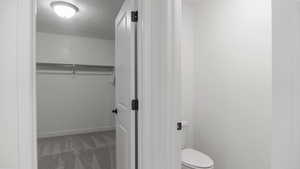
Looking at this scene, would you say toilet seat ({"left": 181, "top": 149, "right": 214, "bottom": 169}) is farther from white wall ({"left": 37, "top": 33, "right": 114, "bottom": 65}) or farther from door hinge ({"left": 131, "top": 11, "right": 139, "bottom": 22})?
white wall ({"left": 37, "top": 33, "right": 114, "bottom": 65})

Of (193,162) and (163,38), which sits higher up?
(163,38)

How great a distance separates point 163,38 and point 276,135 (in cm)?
92

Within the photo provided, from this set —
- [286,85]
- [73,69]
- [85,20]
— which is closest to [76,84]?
[73,69]

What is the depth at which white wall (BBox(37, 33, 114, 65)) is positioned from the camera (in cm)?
344

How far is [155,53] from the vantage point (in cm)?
120

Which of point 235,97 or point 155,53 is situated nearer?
point 155,53

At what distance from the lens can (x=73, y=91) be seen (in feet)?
12.3

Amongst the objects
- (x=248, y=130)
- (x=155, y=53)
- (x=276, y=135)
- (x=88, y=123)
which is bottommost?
(x=88, y=123)

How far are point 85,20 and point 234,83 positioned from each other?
274 centimetres

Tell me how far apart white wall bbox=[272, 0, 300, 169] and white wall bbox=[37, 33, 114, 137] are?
4.00m
